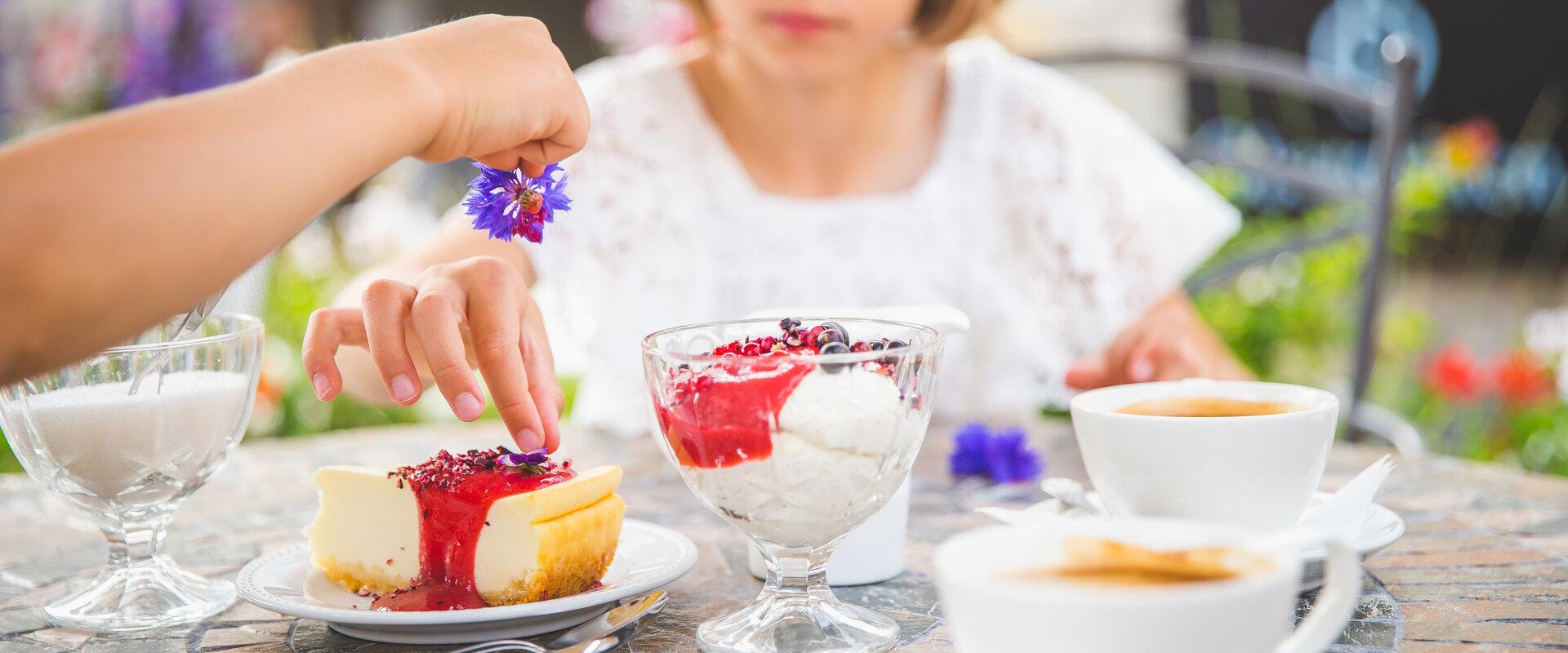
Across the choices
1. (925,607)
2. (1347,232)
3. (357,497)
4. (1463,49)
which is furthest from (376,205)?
(1463,49)

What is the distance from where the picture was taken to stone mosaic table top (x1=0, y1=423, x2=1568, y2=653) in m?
0.80

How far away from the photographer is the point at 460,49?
77 centimetres

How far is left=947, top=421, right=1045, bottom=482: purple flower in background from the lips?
626 millimetres

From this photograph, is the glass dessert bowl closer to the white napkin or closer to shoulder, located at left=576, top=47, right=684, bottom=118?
the white napkin

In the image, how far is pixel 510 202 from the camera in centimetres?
86

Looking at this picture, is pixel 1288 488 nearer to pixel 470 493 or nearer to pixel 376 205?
pixel 470 493

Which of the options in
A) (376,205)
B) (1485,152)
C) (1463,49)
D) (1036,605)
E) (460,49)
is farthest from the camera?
(1463,49)

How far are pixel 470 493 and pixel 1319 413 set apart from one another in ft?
1.84

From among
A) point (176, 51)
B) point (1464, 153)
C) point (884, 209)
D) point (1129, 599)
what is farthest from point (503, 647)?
point (1464, 153)

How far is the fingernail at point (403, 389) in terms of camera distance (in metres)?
0.84

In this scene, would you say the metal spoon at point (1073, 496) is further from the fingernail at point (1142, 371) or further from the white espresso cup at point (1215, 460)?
the fingernail at point (1142, 371)

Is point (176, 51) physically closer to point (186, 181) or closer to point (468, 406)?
point (468, 406)

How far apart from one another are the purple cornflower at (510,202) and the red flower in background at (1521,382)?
2.04 metres

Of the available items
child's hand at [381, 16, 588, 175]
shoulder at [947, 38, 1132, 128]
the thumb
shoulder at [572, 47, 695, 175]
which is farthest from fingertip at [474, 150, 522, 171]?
shoulder at [947, 38, 1132, 128]
